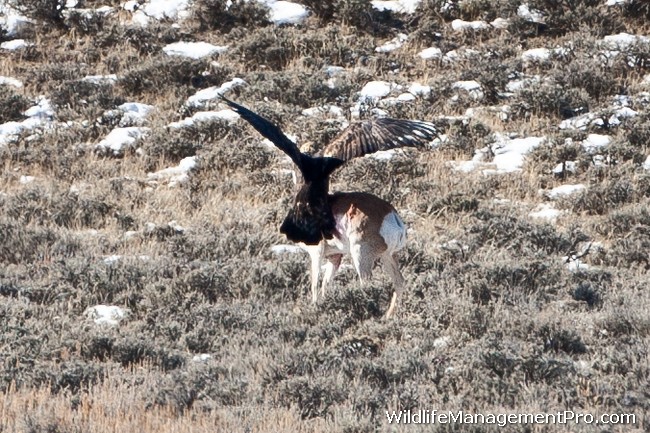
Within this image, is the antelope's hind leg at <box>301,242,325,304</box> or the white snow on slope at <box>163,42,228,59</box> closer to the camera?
the antelope's hind leg at <box>301,242,325,304</box>

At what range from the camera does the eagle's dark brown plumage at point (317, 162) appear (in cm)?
1062

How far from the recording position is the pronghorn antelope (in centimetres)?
1070

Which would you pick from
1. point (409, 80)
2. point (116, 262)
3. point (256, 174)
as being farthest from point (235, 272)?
point (409, 80)

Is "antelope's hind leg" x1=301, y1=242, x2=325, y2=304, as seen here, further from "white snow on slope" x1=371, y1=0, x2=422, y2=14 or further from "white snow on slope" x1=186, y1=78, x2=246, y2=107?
"white snow on slope" x1=371, y1=0, x2=422, y2=14

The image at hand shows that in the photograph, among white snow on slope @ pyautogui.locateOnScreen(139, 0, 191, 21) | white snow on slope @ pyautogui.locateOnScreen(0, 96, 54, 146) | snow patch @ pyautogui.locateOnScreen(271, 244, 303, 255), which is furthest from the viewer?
white snow on slope @ pyautogui.locateOnScreen(139, 0, 191, 21)

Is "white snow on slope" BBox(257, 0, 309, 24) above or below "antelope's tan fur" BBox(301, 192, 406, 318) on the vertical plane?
above

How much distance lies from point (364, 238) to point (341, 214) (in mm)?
306

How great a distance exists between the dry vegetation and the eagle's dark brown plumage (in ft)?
2.02

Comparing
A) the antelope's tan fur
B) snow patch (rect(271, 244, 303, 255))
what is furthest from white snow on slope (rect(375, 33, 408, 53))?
the antelope's tan fur

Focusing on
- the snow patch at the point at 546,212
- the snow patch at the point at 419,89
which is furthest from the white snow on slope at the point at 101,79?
the snow patch at the point at 546,212

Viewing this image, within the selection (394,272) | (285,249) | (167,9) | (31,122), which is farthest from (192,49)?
(394,272)

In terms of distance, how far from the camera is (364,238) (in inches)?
423

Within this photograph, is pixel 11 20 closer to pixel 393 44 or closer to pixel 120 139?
pixel 120 139

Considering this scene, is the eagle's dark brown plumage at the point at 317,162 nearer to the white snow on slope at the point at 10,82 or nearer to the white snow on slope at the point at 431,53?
the white snow on slope at the point at 431,53
